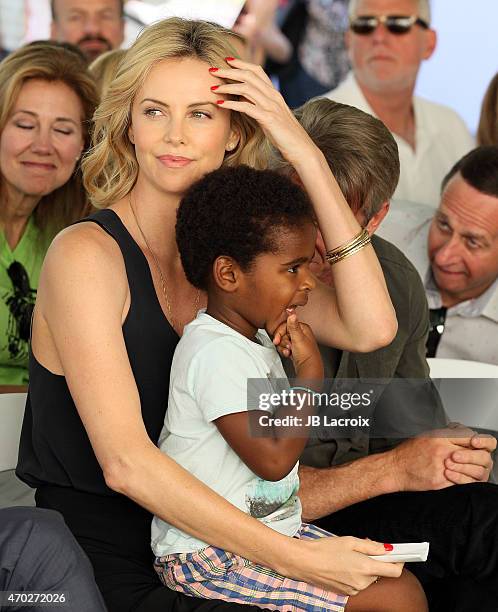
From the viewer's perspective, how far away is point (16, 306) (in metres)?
2.75

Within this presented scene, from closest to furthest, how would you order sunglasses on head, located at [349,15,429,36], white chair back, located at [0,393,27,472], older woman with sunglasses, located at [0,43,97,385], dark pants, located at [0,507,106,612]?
dark pants, located at [0,507,106,612] → white chair back, located at [0,393,27,472] → older woman with sunglasses, located at [0,43,97,385] → sunglasses on head, located at [349,15,429,36]

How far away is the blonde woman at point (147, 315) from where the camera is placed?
1561 mm

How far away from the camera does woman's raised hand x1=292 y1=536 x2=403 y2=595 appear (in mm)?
→ 1549

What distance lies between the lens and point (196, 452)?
161 cm

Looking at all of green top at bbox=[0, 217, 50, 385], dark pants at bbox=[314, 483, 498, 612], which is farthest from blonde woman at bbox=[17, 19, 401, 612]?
green top at bbox=[0, 217, 50, 385]

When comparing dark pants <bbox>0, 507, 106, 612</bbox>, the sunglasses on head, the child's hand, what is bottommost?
dark pants <bbox>0, 507, 106, 612</bbox>

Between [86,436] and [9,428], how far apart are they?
349 millimetres

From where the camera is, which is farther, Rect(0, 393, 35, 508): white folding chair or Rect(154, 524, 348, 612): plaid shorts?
Rect(0, 393, 35, 508): white folding chair

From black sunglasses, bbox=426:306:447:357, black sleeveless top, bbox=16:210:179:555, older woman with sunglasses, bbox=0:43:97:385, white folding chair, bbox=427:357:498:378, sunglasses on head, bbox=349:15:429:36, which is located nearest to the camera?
black sleeveless top, bbox=16:210:179:555

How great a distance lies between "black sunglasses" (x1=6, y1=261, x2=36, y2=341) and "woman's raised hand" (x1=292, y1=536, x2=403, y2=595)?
1361 mm

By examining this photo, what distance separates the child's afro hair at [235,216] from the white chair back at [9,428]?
53cm

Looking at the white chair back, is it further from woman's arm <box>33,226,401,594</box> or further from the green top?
the green top

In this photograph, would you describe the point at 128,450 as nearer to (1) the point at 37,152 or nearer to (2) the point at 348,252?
(2) the point at 348,252

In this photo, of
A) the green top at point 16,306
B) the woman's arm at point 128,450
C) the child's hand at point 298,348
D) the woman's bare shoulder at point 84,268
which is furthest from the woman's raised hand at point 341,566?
the green top at point 16,306
